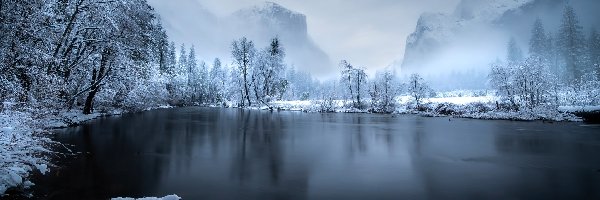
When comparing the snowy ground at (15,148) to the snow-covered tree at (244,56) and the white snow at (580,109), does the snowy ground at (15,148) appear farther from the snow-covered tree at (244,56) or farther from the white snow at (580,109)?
the snow-covered tree at (244,56)

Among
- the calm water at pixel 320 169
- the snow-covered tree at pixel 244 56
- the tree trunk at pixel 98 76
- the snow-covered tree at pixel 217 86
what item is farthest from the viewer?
the snow-covered tree at pixel 217 86

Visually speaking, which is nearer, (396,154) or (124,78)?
(396,154)

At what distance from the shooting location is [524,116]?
123 feet

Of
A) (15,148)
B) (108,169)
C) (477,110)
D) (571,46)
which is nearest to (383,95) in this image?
(477,110)

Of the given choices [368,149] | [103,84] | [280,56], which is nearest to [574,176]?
[368,149]

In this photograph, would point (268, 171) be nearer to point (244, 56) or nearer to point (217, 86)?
point (244, 56)

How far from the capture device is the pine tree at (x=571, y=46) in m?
73.8

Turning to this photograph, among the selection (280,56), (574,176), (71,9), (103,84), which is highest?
(280,56)

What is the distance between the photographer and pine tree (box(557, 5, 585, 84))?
73750 millimetres

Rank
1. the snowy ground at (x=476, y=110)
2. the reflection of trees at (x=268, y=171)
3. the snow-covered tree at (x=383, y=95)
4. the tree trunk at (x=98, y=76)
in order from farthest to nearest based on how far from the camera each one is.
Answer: the snow-covered tree at (x=383, y=95) < the snowy ground at (x=476, y=110) < the tree trunk at (x=98, y=76) < the reflection of trees at (x=268, y=171)

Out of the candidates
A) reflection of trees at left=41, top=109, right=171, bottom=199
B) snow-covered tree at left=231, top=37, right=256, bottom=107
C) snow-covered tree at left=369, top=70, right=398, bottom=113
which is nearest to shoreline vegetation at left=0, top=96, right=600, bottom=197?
reflection of trees at left=41, top=109, right=171, bottom=199

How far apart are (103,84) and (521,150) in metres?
31.1

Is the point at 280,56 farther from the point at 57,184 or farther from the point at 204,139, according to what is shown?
the point at 57,184

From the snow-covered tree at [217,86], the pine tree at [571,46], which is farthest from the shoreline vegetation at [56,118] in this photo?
the pine tree at [571,46]
